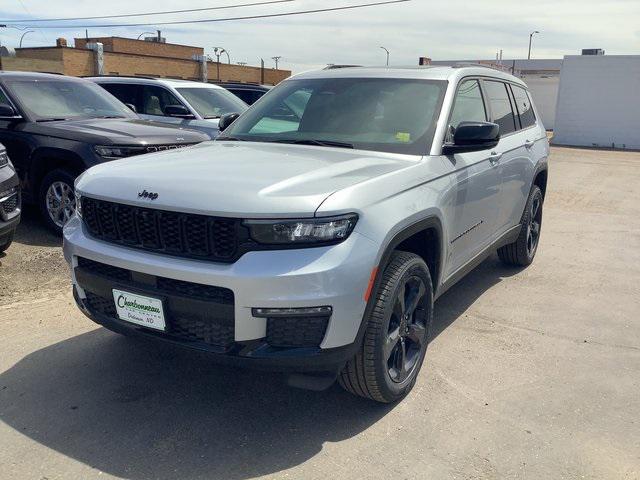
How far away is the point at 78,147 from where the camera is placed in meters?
6.47

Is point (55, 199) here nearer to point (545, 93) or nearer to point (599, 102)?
point (599, 102)

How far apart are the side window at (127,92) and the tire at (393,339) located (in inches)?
311

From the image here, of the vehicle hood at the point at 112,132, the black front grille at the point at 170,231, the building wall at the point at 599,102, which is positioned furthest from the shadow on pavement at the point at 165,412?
the building wall at the point at 599,102

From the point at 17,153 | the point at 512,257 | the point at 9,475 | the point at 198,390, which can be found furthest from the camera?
the point at 17,153


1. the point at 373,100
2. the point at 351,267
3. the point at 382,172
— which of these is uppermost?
the point at 373,100

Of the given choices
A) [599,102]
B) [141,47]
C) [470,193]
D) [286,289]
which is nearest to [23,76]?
[470,193]

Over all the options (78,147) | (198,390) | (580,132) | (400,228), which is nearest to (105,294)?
(198,390)

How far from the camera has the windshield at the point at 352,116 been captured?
393 cm

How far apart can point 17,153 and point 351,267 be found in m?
5.49

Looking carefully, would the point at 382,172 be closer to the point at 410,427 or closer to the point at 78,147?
the point at 410,427

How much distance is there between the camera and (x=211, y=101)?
10.2 metres

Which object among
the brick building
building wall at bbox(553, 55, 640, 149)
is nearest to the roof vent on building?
building wall at bbox(553, 55, 640, 149)

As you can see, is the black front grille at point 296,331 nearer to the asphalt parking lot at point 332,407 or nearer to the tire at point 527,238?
the asphalt parking lot at point 332,407

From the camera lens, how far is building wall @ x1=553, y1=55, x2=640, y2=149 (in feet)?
77.8
